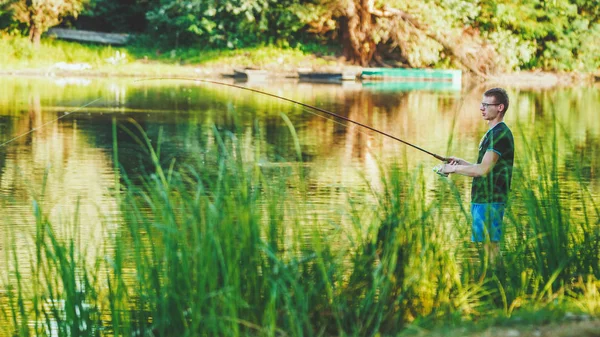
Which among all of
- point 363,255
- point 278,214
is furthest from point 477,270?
point 278,214

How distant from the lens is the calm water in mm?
8438

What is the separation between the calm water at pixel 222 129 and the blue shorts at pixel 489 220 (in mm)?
401

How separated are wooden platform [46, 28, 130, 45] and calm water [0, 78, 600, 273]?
17.9 ft

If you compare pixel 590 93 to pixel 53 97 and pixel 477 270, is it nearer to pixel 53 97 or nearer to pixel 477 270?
pixel 53 97

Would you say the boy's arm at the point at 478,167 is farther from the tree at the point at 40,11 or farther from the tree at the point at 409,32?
the tree at the point at 409,32

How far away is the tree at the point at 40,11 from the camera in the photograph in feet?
103

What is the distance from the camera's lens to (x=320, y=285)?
168 inches

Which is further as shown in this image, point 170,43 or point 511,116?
point 170,43

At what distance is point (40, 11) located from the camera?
3139 centimetres

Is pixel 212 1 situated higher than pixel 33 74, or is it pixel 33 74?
pixel 212 1

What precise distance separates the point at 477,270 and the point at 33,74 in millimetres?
27978

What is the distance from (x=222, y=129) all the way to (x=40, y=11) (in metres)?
16.4

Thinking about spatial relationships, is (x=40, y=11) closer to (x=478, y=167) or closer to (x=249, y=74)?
(x=249, y=74)

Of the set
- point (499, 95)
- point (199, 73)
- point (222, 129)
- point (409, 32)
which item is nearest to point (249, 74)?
point (199, 73)
